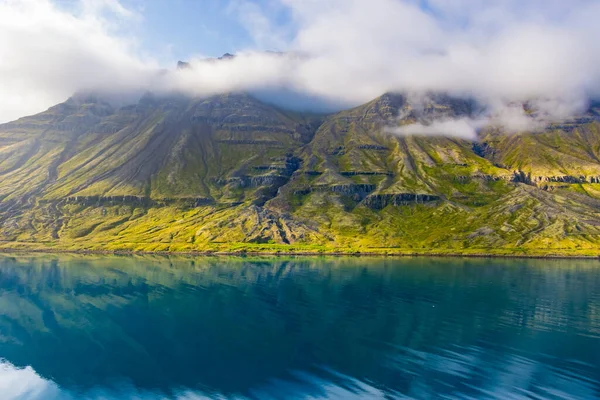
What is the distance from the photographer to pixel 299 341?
82.2 metres

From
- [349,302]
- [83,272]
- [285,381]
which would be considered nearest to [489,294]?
[349,302]

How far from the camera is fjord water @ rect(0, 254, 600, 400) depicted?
61.9 metres

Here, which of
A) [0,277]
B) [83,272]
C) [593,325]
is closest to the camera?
[593,325]

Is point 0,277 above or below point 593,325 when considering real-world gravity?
below

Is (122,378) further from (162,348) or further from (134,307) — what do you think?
(134,307)

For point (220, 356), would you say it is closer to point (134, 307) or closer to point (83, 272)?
point (134, 307)

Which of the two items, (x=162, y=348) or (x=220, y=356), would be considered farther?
(x=162, y=348)

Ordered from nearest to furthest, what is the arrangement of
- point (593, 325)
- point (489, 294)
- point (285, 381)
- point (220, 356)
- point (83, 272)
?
point (285, 381)
point (220, 356)
point (593, 325)
point (489, 294)
point (83, 272)

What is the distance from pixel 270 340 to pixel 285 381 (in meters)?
20.9

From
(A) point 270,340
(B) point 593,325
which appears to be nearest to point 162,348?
(A) point 270,340

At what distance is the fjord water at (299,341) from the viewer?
61.9 metres

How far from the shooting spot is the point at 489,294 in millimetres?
135125

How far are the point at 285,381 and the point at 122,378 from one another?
1033 inches

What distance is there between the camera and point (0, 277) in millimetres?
178875
